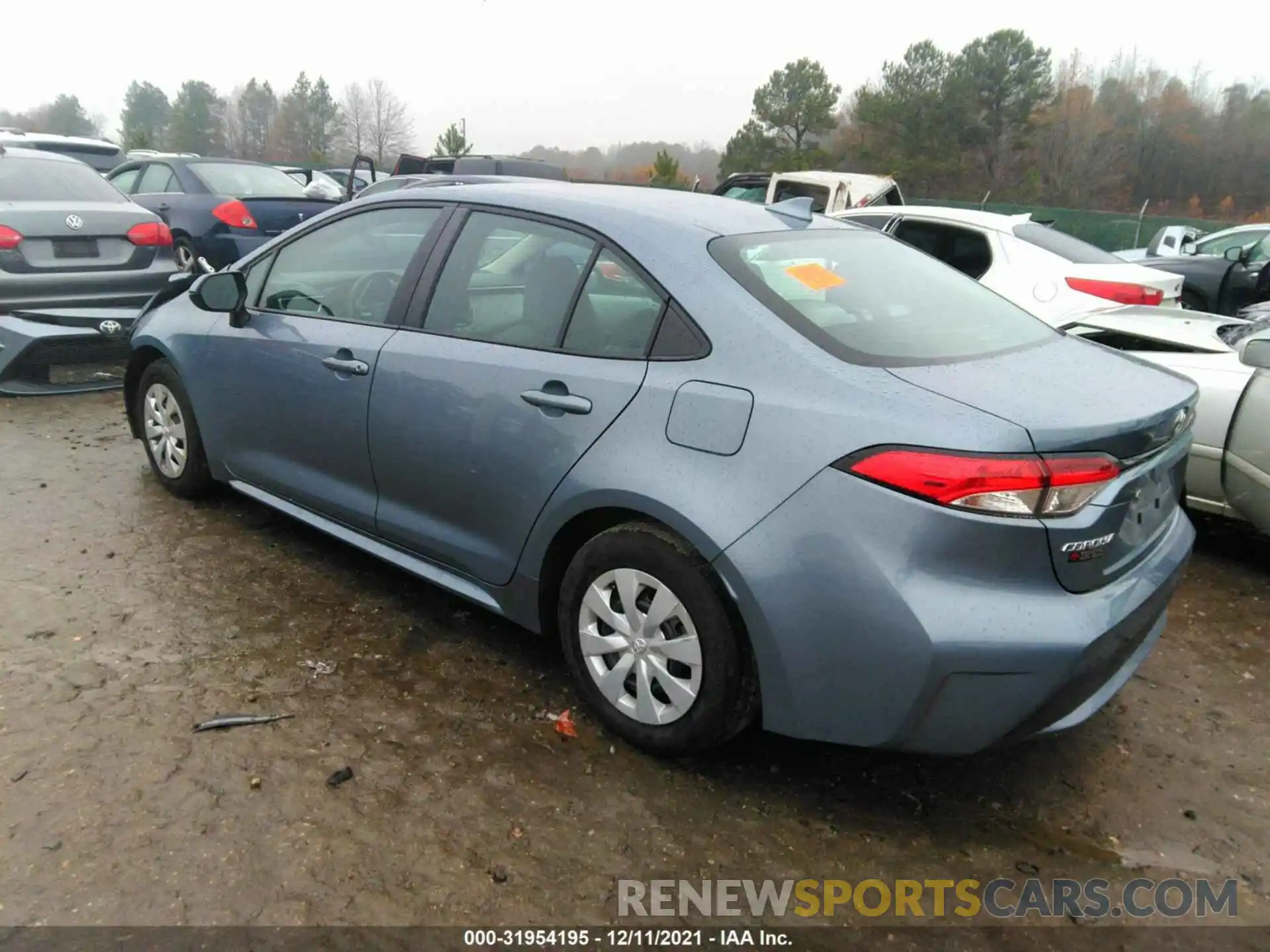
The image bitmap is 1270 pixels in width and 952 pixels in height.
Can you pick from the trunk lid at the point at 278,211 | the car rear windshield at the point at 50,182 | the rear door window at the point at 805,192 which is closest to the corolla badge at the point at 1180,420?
the car rear windshield at the point at 50,182

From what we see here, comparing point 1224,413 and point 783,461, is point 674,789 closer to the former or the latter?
point 783,461

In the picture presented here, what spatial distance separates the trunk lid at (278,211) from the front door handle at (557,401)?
282 inches

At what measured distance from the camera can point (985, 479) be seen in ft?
7.18

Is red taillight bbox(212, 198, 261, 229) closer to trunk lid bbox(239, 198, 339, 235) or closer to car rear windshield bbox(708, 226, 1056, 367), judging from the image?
trunk lid bbox(239, 198, 339, 235)

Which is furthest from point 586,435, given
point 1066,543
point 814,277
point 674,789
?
point 1066,543

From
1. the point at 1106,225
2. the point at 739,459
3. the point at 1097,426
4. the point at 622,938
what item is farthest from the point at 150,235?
the point at 1106,225

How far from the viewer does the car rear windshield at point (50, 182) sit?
645cm

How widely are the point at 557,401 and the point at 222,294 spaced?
1.85 meters

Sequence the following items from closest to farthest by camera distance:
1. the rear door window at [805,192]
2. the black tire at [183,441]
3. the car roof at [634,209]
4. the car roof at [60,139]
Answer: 1. the car roof at [634,209]
2. the black tire at [183,441]
3. the rear door window at [805,192]
4. the car roof at [60,139]

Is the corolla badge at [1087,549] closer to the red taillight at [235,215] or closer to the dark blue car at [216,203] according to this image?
the dark blue car at [216,203]

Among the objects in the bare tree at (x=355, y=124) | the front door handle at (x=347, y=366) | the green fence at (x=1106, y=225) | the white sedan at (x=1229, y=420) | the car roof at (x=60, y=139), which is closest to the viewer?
the front door handle at (x=347, y=366)

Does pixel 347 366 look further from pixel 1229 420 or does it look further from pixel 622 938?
pixel 1229 420

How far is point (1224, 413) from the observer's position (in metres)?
4.10

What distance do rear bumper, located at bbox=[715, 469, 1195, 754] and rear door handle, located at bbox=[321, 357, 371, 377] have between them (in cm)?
161
